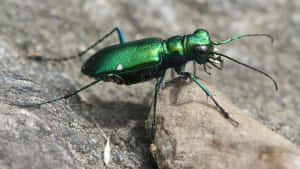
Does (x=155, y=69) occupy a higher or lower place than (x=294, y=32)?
lower

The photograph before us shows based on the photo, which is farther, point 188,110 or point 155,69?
point 155,69

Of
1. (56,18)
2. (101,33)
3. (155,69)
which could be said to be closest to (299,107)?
(155,69)

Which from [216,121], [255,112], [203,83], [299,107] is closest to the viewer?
[216,121]

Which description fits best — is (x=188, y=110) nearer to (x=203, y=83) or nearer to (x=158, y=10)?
(x=203, y=83)

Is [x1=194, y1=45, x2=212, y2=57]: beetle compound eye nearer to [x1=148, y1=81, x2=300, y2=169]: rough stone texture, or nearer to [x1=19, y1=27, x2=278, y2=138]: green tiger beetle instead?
[x1=19, y1=27, x2=278, y2=138]: green tiger beetle

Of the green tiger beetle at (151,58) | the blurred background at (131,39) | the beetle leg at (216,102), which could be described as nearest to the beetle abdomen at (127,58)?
the green tiger beetle at (151,58)

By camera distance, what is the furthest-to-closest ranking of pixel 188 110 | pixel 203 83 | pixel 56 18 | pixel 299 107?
pixel 56 18 < pixel 299 107 < pixel 203 83 < pixel 188 110
